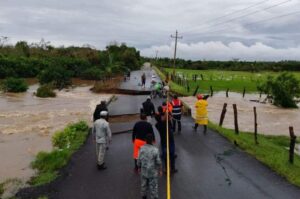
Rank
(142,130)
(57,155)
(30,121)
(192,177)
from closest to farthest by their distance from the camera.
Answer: (142,130), (192,177), (57,155), (30,121)

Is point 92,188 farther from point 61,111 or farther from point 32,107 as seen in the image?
point 32,107

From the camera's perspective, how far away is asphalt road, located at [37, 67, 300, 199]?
989 centimetres

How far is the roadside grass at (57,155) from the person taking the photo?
11.8 m

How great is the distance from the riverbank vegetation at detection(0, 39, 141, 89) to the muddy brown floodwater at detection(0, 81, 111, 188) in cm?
440

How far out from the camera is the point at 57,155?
13977 mm

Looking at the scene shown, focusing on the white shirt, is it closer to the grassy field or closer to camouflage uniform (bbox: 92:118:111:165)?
camouflage uniform (bbox: 92:118:111:165)

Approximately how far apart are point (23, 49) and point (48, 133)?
65016mm

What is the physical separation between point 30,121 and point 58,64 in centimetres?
2974

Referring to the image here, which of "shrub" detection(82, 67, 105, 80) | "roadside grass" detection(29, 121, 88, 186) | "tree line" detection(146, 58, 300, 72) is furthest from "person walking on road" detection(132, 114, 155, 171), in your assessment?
"tree line" detection(146, 58, 300, 72)

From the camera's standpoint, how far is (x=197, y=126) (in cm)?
1803

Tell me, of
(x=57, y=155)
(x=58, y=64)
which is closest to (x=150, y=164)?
(x=57, y=155)

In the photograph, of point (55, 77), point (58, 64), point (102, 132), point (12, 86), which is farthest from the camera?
point (58, 64)

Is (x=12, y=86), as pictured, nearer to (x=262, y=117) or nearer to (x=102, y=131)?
(x=262, y=117)

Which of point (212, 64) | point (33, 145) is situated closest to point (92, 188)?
→ point (33, 145)
